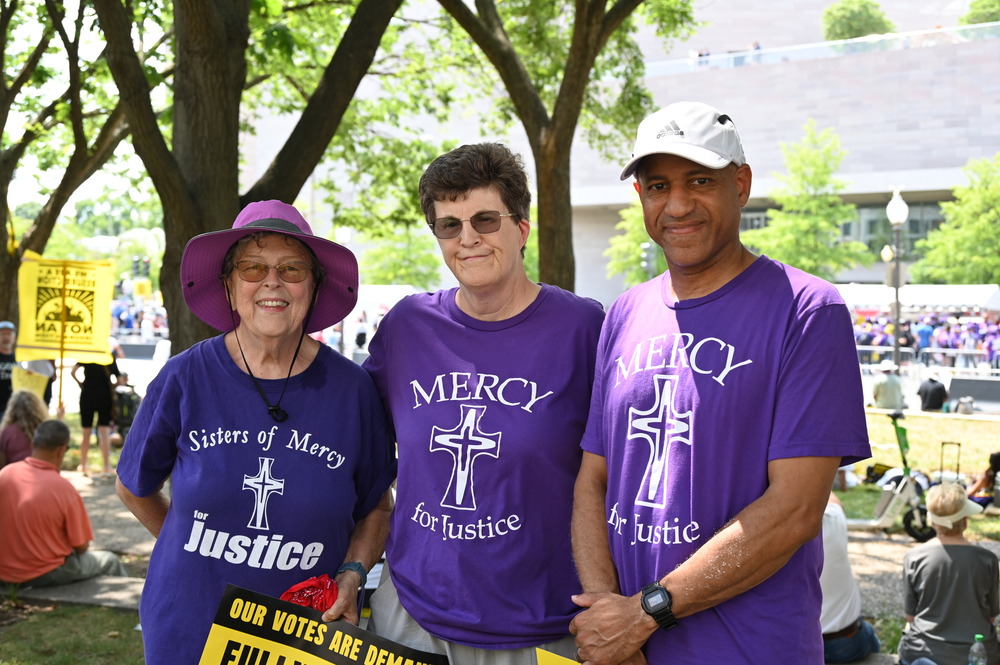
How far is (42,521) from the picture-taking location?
24.9 ft

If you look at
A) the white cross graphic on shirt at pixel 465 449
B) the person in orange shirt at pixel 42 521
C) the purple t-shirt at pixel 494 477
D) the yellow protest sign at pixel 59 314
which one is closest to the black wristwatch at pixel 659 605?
the purple t-shirt at pixel 494 477

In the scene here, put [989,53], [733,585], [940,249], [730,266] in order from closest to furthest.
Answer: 1. [733,585]
2. [730,266]
3. [940,249]
4. [989,53]

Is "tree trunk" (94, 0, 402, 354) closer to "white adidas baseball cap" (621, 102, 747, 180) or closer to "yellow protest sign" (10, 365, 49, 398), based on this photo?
"white adidas baseball cap" (621, 102, 747, 180)

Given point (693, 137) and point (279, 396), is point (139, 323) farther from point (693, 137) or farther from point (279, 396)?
point (693, 137)

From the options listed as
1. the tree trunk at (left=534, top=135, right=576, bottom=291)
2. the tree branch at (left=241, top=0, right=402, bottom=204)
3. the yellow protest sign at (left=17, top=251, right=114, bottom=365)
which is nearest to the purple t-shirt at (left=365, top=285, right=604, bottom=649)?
A: the tree branch at (left=241, top=0, right=402, bottom=204)

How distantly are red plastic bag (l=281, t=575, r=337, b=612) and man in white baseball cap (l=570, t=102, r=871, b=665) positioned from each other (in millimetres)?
755

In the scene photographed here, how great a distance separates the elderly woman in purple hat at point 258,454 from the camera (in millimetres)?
2941

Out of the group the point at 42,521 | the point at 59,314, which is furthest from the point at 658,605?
the point at 59,314

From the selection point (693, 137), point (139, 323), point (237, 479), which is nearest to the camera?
point (693, 137)

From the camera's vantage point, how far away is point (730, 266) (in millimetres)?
2564

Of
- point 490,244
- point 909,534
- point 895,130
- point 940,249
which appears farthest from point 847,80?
point 490,244

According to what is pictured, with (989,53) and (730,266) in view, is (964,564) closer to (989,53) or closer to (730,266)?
(730,266)

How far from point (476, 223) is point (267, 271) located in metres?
0.69

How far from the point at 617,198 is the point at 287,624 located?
5903 cm
